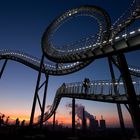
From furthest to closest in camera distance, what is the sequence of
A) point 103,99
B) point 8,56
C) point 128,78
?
point 8,56 → point 103,99 → point 128,78

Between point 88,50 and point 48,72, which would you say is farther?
point 48,72

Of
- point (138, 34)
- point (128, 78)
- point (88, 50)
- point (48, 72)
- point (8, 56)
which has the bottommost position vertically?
point (128, 78)

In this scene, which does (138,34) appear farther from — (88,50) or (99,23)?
(99,23)

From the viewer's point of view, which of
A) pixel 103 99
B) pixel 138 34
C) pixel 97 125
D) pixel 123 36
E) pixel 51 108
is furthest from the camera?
pixel 97 125

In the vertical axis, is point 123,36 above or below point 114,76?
below

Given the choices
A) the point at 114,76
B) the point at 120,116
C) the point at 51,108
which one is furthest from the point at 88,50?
the point at 51,108

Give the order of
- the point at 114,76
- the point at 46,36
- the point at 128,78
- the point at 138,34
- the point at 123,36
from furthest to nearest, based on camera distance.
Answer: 1. the point at 46,36
2. the point at 114,76
3. the point at 128,78
4. the point at 123,36
5. the point at 138,34

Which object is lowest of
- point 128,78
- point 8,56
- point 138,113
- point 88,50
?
point 138,113

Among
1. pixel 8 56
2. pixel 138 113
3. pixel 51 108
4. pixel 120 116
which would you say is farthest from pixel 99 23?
pixel 51 108

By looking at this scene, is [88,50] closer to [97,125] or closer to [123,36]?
[123,36]
